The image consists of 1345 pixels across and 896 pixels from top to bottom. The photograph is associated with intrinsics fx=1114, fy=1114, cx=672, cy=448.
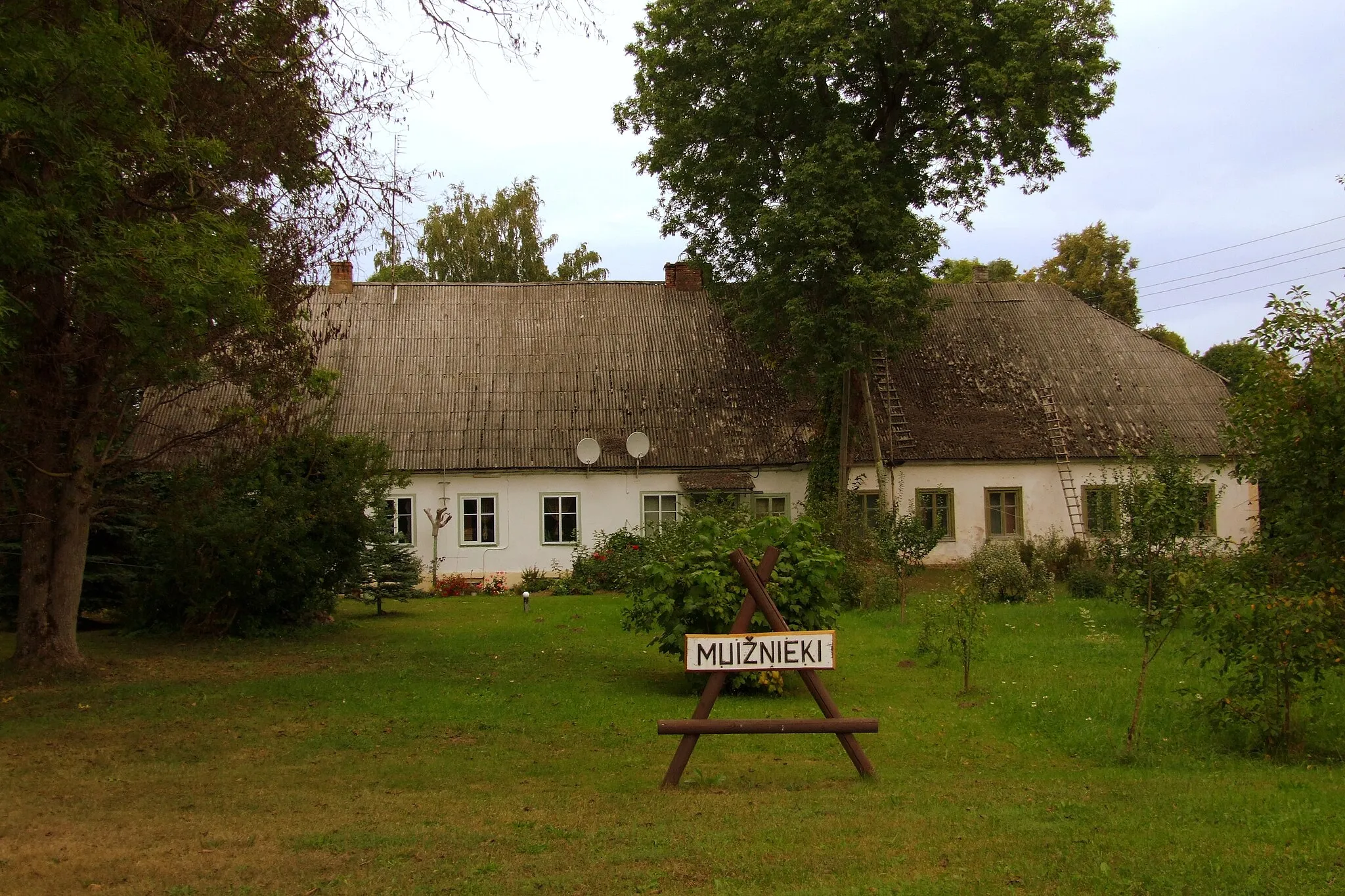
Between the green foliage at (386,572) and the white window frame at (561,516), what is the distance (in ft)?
17.9

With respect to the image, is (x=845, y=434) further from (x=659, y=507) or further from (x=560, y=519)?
(x=560, y=519)

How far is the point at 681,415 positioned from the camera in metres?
29.3

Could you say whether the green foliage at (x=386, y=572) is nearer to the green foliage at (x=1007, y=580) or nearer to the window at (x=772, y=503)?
the window at (x=772, y=503)

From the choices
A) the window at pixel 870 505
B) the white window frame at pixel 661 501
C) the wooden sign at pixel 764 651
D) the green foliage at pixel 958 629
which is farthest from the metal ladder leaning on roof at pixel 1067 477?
the wooden sign at pixel 764 651

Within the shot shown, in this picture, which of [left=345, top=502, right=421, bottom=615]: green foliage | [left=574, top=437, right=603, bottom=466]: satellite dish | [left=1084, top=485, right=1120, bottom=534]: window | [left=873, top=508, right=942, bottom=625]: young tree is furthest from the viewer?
[left=574, top=437, right=603, bottom=466]: satellite dish

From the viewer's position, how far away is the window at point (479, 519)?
27.9 meters

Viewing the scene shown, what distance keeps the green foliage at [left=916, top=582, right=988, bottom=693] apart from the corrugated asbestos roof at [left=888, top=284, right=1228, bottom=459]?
13266mm

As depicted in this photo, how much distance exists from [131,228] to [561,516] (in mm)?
17994

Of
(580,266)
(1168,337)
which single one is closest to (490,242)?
(580,266)

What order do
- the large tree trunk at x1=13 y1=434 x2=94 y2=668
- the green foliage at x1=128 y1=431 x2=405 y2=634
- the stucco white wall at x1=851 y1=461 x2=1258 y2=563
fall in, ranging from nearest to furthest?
the large tree trunk at x1=13 y1=434 x2=94 y2=668, the green foliage at x1=128 y1=431 x2=405 y2=634, the stucco white wall at x1=851 y1=461 x2=1258 y2=563

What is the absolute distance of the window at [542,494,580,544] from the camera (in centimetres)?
2800

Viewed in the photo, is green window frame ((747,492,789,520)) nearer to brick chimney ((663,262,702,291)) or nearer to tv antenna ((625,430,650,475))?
tv antenna ((625,430,650,475))

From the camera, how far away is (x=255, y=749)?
9883 mm

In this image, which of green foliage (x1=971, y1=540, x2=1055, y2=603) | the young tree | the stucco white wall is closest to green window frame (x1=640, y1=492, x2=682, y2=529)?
the stucco white wall
